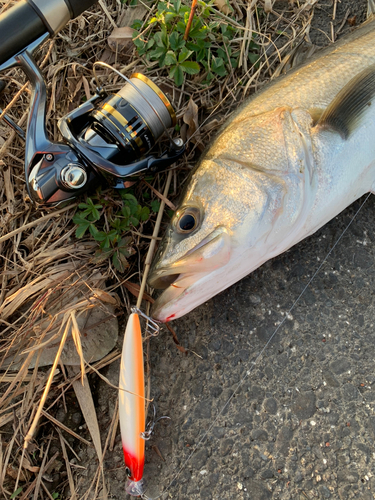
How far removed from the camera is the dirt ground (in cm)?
180

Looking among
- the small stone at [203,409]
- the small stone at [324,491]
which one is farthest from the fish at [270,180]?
the small stone at [324,491]

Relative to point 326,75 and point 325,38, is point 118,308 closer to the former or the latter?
point 326,75

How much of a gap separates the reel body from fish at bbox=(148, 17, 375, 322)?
339 millimetres

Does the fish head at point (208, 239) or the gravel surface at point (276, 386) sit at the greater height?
the fish head at point (208, 239)

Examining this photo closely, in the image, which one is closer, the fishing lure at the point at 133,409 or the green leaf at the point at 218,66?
the fishing lure at the point at 133,409

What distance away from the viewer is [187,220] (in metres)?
1.71

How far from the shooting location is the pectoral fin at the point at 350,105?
5.58ft

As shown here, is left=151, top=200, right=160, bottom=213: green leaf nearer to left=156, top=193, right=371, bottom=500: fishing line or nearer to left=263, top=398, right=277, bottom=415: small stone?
left=156, top=193, right=371, bottom=500: fishing line

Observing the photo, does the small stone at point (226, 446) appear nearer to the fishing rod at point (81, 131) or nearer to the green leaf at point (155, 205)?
the green leaf at point (155, 205)

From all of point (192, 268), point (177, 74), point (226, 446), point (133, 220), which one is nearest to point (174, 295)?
point (192, 268)

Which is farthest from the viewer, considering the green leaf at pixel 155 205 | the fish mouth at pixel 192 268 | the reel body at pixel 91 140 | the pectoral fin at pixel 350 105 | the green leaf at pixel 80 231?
the green leaf at pixel 155 205

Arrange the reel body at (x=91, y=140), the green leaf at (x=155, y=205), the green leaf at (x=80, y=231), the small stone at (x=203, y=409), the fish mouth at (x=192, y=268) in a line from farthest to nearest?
the green leaf at (x=155, y=205) < the green leaf at (x=80, y=231) < the small stone at (x=203, y=409) < the reel body at (x=91, y=140) < the fish mouth at (x=192, y=268)

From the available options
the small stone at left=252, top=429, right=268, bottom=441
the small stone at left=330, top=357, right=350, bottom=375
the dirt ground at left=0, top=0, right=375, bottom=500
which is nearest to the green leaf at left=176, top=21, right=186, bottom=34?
the dirt ground at left=0, top=0, right=375, bottom=500

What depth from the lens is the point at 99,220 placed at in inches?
86.1
